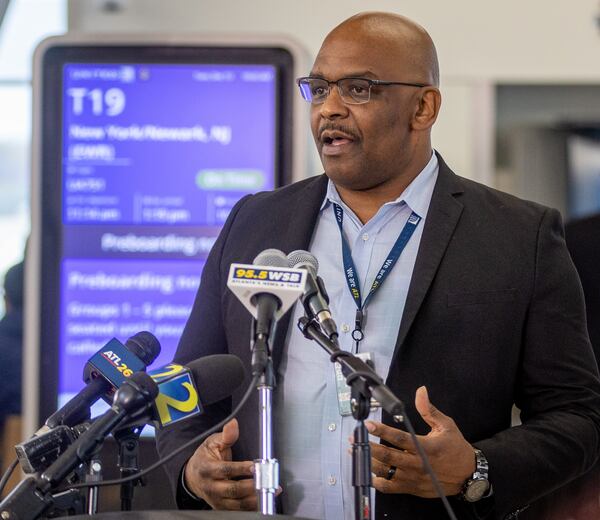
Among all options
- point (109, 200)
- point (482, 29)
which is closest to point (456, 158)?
point (482, 29)

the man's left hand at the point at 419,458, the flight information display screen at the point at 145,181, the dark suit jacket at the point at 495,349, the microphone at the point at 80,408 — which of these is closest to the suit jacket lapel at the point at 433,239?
the dark suit jacket at the point at 495,349

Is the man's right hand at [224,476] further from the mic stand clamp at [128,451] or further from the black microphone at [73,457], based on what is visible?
the black microphone at [73,457]

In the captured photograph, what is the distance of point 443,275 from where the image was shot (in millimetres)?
2352

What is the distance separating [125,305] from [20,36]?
5.77 ft

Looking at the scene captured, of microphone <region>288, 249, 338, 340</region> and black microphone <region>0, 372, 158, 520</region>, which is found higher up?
microphone <region>288, 249, 338, 340</region>

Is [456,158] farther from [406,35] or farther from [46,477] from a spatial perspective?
[46,477]

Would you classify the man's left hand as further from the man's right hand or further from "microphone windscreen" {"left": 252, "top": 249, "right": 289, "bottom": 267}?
"microphone windscreen" {"left": 252, "top": 249, "right": 289, "bottom": 267}

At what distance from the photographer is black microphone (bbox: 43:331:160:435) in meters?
1.79

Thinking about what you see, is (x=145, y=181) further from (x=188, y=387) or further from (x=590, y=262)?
(x=188, y=387)

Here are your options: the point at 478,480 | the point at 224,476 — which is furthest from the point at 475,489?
the point at 224,476

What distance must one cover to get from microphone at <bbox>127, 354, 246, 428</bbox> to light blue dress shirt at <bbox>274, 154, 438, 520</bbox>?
0.47 m

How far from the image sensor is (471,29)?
13.4ft

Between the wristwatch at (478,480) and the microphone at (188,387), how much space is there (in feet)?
1.86

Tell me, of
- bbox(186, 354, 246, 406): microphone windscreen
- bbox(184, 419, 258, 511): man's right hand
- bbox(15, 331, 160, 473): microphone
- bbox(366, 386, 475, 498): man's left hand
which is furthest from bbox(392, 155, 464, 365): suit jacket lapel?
bbox(15, 331, 160, 473): microphone
